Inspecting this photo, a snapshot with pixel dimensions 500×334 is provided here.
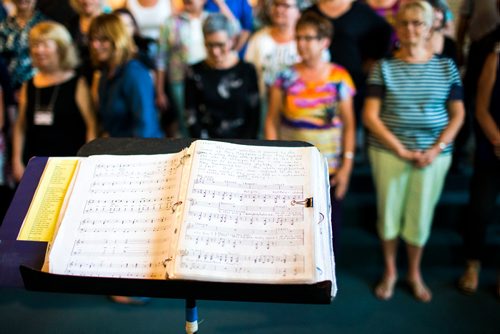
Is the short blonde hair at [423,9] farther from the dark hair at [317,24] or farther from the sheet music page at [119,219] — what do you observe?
the sheet music page at [119,219]

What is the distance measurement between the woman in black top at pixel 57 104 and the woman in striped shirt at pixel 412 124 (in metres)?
1.38

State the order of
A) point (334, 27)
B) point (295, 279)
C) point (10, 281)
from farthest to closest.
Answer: point (334, 27) < point (10, 281) < point (295, 279)

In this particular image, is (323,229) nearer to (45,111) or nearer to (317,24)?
(317,24)

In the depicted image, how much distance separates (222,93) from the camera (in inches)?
95.6

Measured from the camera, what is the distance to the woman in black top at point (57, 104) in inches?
93.2

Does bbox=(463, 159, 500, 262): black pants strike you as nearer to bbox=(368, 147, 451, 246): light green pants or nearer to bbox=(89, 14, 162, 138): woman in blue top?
bbox=(368, 147, 451, 246): light green pants

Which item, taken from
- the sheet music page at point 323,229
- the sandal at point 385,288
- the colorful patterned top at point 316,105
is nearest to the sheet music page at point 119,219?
the sheet music page at point 323,229

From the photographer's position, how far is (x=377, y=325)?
7.32ft

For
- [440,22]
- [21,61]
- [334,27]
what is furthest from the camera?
[21,61]

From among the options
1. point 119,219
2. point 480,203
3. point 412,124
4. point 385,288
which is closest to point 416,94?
point 412,124

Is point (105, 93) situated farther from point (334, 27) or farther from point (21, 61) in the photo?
point (334, 27)

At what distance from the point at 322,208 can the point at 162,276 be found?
14.6 inches

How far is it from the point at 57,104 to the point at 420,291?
1.99 metres

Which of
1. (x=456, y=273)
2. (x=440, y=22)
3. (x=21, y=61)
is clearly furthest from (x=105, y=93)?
(x=456, y=273)
